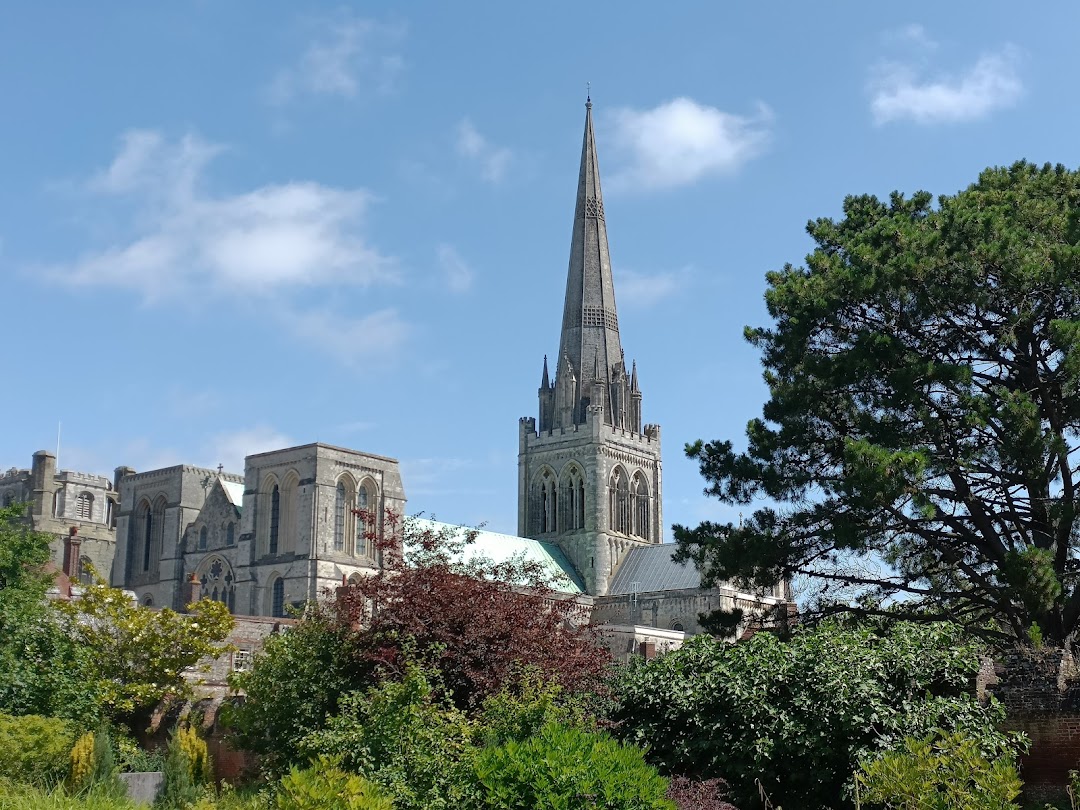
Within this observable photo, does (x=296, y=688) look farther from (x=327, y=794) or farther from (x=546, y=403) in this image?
(x=546, y=403)

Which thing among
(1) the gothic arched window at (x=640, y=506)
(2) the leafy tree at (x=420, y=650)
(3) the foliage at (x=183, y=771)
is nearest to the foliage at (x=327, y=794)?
Answer: (2) the leafy tree at (x=420, y=650)

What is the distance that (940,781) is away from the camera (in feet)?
44.8

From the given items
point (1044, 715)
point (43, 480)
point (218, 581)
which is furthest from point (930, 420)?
point (43, 480)

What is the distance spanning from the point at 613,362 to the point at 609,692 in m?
62.8

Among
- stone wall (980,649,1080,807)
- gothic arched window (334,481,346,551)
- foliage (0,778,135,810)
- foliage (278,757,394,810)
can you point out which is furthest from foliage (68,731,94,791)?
gothic arched window (334,481,346,551)

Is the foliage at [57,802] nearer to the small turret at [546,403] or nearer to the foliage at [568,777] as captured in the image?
the foliage at [568,777]

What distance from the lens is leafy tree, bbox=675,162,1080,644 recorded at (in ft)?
70.3

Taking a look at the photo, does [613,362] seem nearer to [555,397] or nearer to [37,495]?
[555,397]

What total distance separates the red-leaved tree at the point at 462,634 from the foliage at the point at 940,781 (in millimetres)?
5877

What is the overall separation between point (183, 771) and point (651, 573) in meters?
55.9

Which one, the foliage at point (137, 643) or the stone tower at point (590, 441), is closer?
the foliage at point (137, 643)

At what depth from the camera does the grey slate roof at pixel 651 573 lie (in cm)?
7306

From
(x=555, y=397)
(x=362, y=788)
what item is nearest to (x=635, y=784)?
(x=362, y=788)

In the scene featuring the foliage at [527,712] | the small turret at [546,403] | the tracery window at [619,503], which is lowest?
the foliage at [527,712]
